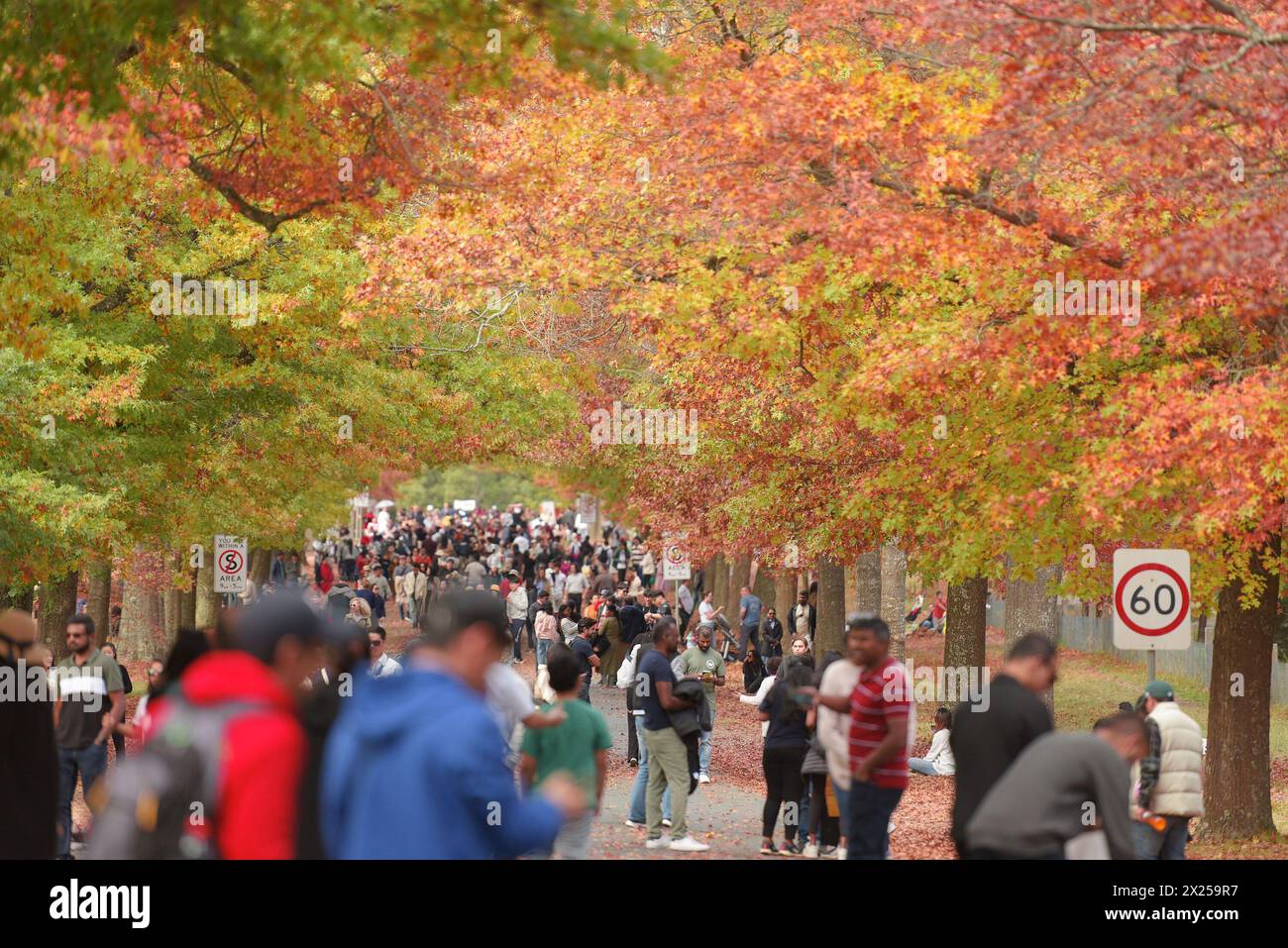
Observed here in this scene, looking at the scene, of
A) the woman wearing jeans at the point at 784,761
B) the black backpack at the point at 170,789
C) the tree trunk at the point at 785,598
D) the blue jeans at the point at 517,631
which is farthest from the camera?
the tree trunk at the point at 785,598

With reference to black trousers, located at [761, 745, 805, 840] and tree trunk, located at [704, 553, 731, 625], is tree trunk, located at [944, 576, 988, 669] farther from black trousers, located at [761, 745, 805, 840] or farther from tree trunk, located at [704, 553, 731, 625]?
tree trunk, located at [704, 553, 731, 625]

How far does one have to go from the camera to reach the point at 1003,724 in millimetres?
8594

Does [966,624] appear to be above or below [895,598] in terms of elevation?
below

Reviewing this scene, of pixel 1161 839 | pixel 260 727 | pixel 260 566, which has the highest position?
pixel 260 566

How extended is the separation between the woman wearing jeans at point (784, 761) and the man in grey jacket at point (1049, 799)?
7.32m

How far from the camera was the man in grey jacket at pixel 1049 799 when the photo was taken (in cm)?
654

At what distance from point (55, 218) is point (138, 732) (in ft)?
22.8

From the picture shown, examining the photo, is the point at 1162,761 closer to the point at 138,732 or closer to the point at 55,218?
the point at 138,732

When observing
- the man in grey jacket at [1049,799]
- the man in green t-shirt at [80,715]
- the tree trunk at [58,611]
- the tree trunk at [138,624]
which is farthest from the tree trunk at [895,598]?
the man in grey jacket at [1049,799]

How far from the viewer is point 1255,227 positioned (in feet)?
41.1

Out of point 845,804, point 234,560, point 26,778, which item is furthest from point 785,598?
point 26,778

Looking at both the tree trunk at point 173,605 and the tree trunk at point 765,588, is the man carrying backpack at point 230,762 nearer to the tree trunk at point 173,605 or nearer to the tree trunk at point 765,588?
the tree trunk at point 173,605

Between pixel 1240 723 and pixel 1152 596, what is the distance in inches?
216

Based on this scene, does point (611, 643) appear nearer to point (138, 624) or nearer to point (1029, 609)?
point (1029, 609)
